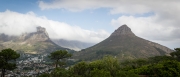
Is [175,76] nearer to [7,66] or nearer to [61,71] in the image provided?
[61,71]

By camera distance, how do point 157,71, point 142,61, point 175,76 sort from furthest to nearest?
1. point 142,61
2. point 157,71
3. point 175,76

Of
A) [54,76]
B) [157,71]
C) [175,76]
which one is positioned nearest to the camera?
[175,76]

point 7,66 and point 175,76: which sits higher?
point 7,66

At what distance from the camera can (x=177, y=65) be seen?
2896 inches

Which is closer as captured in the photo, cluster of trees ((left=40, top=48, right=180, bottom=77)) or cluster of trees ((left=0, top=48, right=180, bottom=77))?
cluster of trees ((left=40, top=48, right=180, bottom=77))

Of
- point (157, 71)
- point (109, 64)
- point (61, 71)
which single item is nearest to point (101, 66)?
point (109, 64)

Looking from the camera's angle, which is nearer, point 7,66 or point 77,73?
point 7,66

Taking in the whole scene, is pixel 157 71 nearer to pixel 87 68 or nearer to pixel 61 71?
pixel 87 68

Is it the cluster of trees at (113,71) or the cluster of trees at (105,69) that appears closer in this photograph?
the cluster of trees at (113,71)

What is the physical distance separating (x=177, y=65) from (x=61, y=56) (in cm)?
5069

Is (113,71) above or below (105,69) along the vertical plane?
below

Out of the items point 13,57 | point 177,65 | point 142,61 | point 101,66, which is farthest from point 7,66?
point 142,61

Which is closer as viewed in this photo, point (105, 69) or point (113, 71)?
point (113, 71)

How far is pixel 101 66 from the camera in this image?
80.4m
